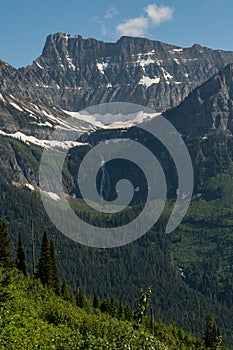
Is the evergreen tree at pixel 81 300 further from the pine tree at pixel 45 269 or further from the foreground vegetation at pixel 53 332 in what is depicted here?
the foreground vegetation at pixel 53 332

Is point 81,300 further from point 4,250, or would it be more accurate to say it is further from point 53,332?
point 53,332

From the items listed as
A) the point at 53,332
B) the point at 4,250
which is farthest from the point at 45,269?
the point at 53,332

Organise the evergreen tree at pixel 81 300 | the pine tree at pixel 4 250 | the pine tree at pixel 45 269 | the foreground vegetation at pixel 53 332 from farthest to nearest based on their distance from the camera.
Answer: the evergreen tree at pixel 81 300
the pine tree at pixel 45 269
the pine tree at pixel 4 250
the foreground vegetation at pixel 53 332

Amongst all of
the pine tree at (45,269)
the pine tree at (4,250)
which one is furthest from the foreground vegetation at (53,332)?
the pine tree at (45,269)

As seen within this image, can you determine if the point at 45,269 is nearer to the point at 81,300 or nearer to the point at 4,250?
the point at 4,250

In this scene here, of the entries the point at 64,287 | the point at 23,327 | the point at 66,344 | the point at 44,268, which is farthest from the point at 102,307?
the point at 66,344

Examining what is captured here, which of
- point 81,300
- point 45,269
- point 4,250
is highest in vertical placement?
point 4,250

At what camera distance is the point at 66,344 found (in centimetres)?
3591

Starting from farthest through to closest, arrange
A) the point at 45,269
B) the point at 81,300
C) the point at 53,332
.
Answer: the point at 81,300
the point at 45,269
the point at 53,332

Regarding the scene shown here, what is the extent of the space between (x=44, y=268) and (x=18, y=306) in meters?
57.5

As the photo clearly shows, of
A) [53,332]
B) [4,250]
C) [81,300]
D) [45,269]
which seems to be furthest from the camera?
[81,300]

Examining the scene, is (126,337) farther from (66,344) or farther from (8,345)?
(8,345)

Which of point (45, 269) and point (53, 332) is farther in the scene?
point (45, 269)

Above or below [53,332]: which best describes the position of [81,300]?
below
